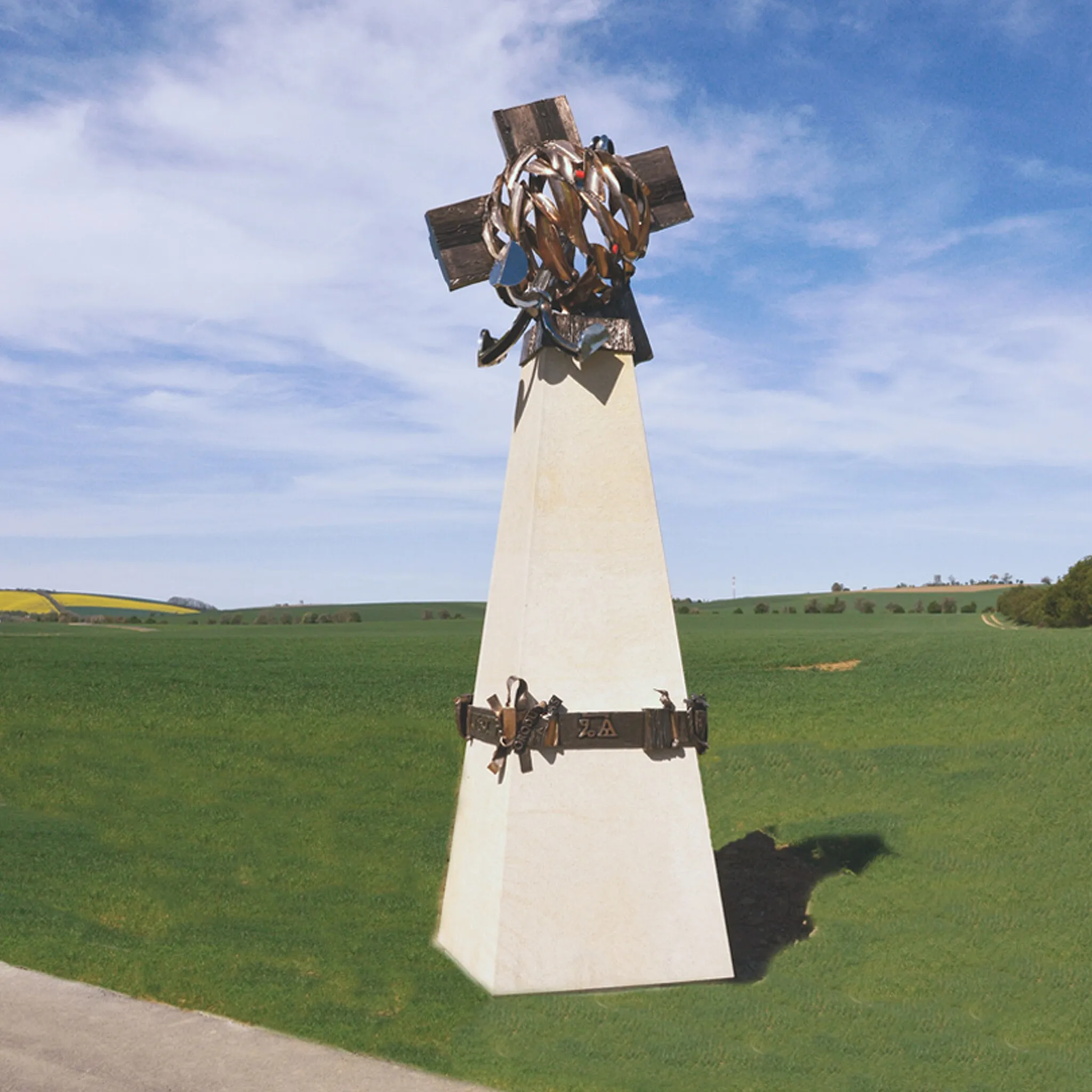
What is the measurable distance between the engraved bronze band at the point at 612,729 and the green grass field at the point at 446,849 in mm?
2130

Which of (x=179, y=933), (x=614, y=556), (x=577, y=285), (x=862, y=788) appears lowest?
(x=179, y=933)

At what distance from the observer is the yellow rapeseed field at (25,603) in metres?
66.2

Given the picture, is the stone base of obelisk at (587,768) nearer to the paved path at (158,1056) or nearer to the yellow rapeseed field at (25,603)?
the paved path at (158,1056)

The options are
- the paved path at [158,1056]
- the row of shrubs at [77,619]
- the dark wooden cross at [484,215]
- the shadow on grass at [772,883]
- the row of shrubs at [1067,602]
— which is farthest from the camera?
the row of shrubs at [77,619]

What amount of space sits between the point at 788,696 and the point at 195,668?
42.9 feet

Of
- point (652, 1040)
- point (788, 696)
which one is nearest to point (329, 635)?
point (788, 696)

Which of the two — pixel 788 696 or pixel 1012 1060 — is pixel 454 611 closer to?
pixel 788 696

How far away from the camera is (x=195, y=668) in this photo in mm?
25359

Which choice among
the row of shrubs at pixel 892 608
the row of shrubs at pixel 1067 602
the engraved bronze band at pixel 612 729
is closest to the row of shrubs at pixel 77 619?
the row of shrubs at pixel 892 608

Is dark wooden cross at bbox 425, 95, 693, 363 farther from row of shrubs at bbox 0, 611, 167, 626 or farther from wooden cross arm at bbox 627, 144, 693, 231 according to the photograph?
row of shrubs at bbox 0, 611, 167, 626

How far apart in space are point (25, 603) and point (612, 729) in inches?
2623

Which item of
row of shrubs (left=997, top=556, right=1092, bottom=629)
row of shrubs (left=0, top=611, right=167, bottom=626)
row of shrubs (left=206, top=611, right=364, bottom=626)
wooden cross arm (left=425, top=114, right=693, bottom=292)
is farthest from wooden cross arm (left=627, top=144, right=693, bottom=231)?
row of shrubs (left=206, top=611, right=364, bottom=626)

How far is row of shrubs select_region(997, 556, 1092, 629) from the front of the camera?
40.3 metres

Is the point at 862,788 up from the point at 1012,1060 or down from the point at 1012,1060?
up
